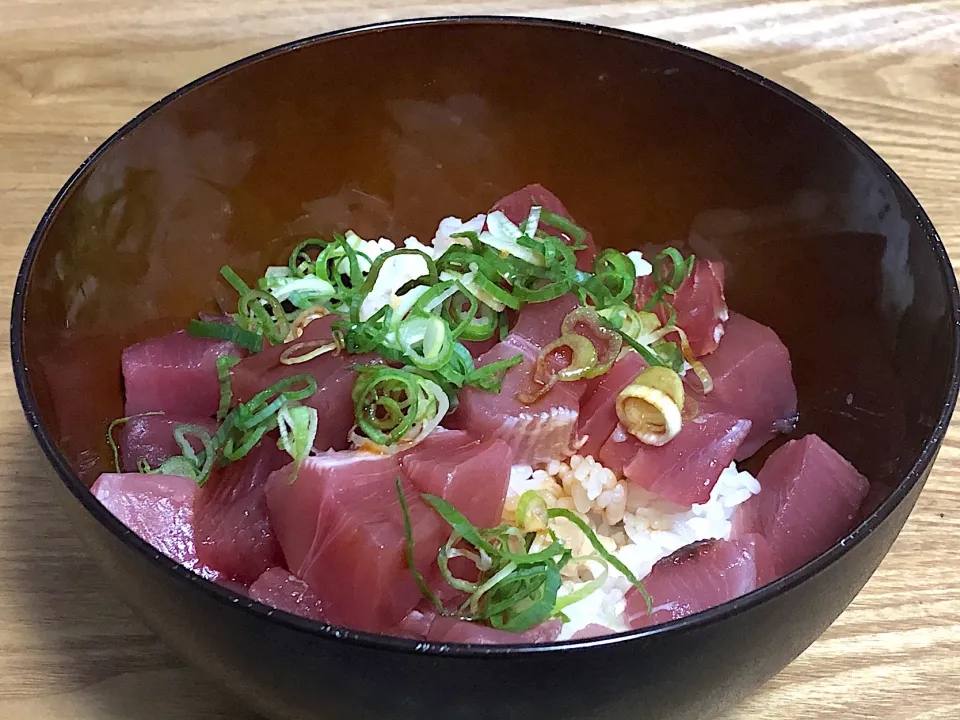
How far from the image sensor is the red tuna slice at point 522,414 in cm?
117

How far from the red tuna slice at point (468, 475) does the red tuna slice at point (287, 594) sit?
0.16 m

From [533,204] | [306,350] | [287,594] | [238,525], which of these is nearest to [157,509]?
[238,525]

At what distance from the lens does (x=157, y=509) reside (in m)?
1.07

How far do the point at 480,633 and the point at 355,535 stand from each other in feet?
0.52

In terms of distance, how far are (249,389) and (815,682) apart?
78cm

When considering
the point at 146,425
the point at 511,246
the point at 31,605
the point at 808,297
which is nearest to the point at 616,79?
the point at 511,246

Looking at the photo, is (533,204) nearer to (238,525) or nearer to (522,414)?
(522,414)

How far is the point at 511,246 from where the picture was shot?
4.46 ft

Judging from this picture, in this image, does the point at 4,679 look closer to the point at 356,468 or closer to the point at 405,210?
the point at 356,468

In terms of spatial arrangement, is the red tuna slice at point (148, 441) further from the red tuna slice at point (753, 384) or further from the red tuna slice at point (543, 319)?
the red tuna slice at point (753, 384)

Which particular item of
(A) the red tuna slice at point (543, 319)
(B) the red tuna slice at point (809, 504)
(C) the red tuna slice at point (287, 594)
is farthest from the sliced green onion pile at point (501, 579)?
(A) the red tuna slice at point (543, 319)

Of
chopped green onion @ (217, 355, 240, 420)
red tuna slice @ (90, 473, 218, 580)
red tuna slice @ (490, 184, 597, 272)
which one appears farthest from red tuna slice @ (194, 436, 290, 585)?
red tuna slice @ (490, 184, 597, 272)

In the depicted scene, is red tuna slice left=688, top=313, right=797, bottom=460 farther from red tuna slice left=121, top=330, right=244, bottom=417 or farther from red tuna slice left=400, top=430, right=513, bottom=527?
red tuna slice left=121, top=330, right=244, bottom=417

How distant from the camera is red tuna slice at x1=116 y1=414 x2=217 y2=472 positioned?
122 cm
